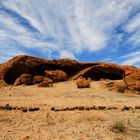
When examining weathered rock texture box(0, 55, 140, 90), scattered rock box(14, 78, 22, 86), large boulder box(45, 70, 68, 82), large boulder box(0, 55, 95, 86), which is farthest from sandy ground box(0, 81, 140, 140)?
large boulder box(0, 55, 95, 86)

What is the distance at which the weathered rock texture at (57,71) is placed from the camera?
950 inches

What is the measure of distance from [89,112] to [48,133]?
346 cm

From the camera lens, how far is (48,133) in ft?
31.0

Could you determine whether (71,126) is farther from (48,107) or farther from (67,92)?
(67,92)

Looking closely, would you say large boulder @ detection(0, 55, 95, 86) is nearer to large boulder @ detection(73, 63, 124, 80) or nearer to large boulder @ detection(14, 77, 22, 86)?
large boulder @ detection(14, 77, 22, 86)

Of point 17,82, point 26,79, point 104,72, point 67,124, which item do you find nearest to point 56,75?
point 26,79

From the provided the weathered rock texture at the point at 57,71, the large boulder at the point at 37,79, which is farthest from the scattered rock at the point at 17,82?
the large boulder at the point at 37,79

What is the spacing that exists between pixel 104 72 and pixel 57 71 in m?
5.31

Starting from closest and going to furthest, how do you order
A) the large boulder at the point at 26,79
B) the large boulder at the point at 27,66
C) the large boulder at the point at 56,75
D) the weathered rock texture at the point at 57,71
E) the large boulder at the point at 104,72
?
the large boulder at the point at 26,79 < the weathered rock texture at the point at 57,71 < the large boulder at the point at 56,75 < the large boulder at the point at 27,66 < the large boulder at the point at 104,72

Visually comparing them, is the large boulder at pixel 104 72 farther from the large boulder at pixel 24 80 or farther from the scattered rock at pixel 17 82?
the scattered rock at pixel 17 82

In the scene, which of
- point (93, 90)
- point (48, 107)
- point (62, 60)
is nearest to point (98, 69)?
point (62, 60)

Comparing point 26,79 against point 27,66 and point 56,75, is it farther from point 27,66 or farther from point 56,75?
point 56,75

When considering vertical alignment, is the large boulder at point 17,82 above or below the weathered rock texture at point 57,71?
below

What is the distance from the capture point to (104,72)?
2831 centimetres
